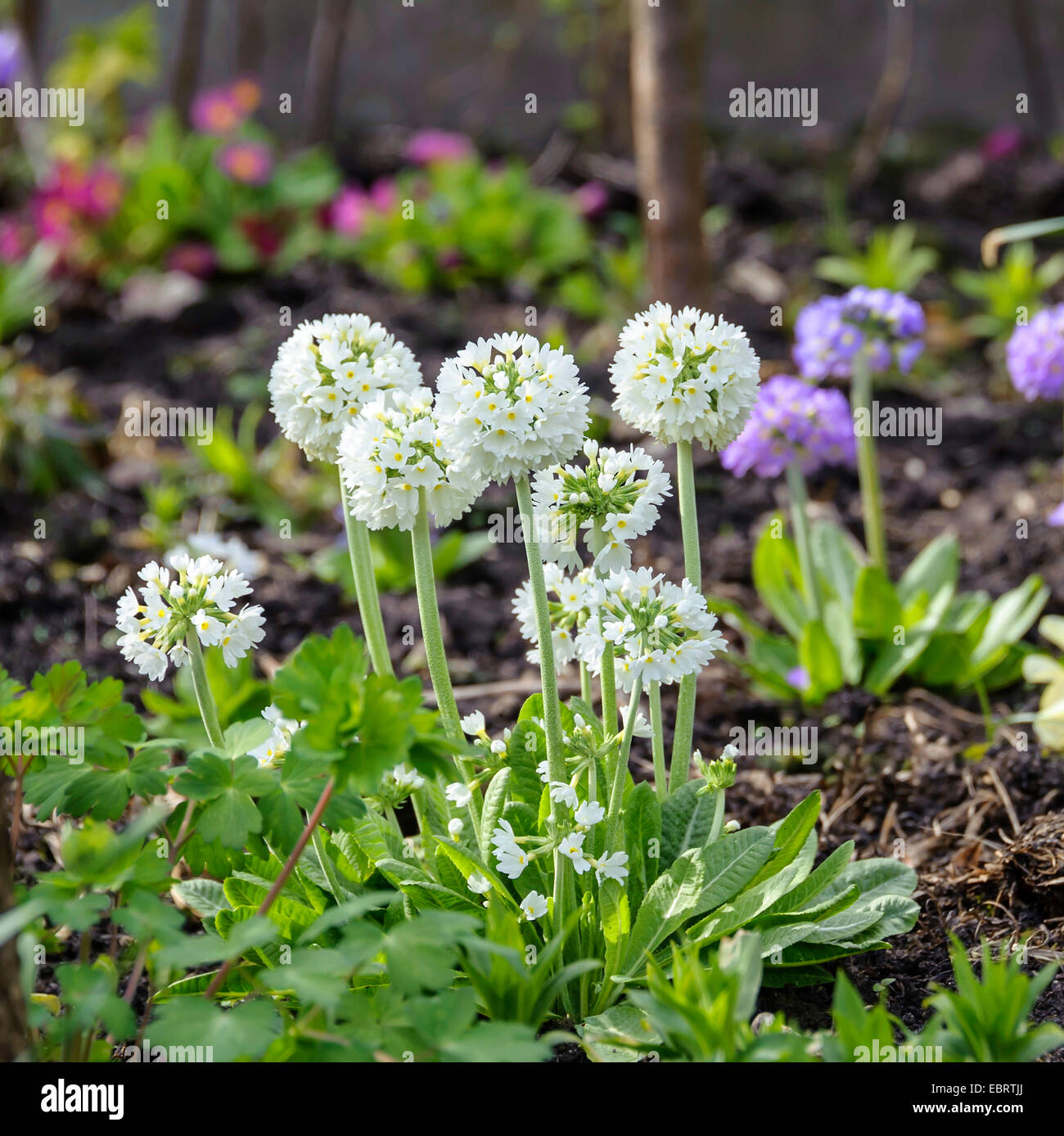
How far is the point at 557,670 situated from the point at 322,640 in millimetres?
397

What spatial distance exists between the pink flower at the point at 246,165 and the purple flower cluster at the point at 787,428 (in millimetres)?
3995

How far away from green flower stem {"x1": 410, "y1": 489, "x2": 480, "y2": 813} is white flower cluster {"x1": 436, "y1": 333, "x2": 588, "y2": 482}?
0.51 ft

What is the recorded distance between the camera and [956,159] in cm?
686

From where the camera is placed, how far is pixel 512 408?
57.7 inches

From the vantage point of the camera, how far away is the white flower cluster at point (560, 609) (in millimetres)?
1663

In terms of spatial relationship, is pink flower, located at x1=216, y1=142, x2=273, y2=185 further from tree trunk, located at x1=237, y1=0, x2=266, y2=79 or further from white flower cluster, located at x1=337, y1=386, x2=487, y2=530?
white flower cluster, located at x1=337, y1=386, x2=487, y2=530

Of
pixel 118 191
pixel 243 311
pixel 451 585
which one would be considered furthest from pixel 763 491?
pixel 118 191

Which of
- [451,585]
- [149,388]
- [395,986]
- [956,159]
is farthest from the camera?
[956,159]

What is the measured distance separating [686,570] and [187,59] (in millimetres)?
6179

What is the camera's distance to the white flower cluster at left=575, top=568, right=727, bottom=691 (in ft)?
4.93

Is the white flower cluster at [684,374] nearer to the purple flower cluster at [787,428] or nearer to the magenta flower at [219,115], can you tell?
the purple flower cluster at [787,428]

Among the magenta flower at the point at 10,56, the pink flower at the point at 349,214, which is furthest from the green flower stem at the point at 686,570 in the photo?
the magenta flower at the point at 10,56

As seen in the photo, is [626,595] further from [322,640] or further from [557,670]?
[322,640]

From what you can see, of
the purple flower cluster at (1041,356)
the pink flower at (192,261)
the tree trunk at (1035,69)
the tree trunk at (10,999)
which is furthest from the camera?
the tree trunk at (1035,69)
